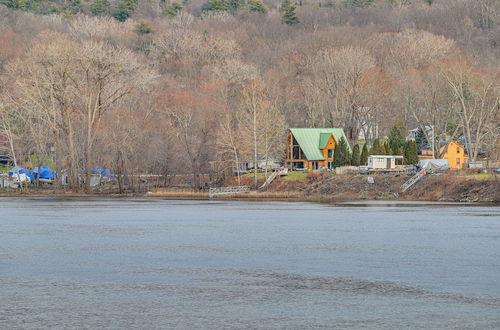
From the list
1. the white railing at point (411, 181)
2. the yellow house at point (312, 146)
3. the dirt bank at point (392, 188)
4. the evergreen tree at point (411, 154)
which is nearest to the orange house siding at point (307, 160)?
the yellow house at point (312, 146)

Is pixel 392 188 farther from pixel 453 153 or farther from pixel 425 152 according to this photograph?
pixel 425 152

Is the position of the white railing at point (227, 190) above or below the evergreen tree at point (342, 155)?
below

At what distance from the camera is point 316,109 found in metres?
125

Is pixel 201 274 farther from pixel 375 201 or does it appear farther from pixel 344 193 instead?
pixel 344 193

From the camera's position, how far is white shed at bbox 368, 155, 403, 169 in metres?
93.8

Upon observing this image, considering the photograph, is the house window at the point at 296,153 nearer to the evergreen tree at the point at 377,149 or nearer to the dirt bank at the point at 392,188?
the evergreen tree at the point at 377,149

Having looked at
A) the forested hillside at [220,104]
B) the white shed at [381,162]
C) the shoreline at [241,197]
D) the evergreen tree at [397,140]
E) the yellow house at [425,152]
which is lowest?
the shoreline at [241,197]

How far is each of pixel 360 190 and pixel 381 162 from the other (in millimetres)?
8161

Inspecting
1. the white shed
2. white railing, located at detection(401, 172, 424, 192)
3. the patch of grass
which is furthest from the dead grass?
the patch of grass

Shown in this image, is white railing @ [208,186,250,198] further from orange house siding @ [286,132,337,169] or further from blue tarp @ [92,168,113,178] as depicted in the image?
blue tarp @ [92,168,113,178]

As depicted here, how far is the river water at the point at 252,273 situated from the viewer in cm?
2522

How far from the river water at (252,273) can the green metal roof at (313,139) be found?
51920 mm

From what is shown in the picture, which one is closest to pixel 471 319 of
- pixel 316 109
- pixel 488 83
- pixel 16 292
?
pixel 16 292

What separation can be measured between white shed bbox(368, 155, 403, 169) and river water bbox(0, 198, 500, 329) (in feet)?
115
